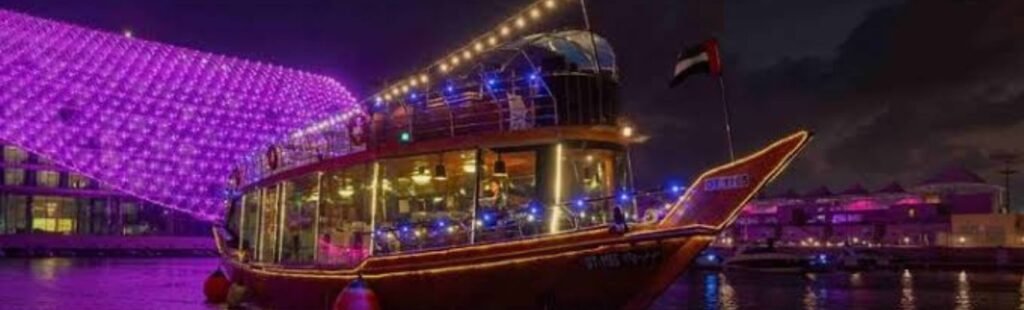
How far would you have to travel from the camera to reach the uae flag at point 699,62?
16578mm

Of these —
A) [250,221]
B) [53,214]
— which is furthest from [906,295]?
[53,214]

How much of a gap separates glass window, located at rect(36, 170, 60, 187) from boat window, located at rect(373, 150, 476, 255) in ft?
327

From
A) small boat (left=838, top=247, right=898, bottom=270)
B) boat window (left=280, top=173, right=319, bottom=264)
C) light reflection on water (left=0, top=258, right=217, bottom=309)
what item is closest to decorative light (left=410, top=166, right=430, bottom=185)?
boat window (left=280, top=173, right=319, bottom=264)

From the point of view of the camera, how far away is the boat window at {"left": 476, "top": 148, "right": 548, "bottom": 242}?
19.1 metres

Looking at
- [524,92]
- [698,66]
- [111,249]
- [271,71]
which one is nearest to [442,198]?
[524,92]

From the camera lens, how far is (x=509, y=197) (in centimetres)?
2000

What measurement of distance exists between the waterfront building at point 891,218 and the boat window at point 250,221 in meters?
71.7

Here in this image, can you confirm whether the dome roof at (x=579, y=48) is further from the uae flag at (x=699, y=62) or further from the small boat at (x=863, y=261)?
the small boat at (x=863, y=261)

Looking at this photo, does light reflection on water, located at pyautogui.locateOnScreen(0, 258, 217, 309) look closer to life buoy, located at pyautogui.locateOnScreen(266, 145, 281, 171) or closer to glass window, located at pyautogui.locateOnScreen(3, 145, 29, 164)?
life buoy, located at pyautogui.locateOnScreen(266, 145, 281, 171)

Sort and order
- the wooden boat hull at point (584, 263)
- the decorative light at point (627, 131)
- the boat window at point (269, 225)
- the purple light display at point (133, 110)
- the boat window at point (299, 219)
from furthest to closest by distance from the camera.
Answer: the purple light display at point (133, 110), the boat window at point (269, 225), the boat window at point (299, 219), the decorative light at point (627, 131), the wooden boat hull at point (584, 263)

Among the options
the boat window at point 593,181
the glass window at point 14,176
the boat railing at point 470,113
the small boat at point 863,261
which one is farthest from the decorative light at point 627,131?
the glass window at point 14,176

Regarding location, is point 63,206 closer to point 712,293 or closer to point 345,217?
point 712,293

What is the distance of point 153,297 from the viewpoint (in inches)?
1399

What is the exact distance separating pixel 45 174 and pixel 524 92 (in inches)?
4093
